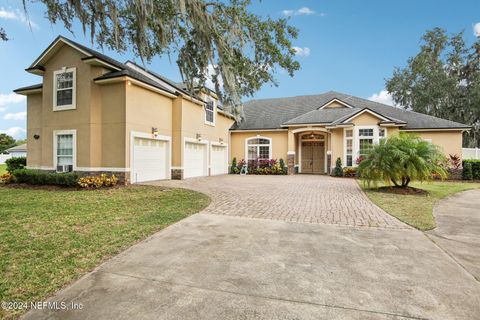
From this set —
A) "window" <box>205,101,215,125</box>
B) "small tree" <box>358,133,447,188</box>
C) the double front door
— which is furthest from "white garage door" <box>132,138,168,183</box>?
the double front door

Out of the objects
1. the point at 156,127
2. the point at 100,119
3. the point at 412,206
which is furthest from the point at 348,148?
the point at 100,119

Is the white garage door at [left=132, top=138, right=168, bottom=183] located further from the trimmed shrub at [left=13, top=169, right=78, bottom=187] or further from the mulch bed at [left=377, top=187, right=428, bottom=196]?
the mulch bed at [left=377, top=187, right=428, bottom=196]

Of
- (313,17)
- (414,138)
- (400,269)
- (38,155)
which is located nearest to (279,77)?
(313,17)

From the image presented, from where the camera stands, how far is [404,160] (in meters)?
9.48

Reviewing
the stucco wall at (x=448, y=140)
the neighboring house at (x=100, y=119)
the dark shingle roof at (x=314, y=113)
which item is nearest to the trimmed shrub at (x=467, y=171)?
the stucco wall at (x=448, y=140)

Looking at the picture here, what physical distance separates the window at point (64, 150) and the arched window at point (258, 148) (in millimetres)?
12020

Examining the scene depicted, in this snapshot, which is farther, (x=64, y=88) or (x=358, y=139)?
(x=358, y=139)

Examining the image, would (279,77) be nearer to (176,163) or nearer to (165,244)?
(165,244)

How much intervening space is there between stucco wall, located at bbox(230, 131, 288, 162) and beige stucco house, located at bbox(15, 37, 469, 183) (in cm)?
8

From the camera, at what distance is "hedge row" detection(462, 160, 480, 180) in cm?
1552

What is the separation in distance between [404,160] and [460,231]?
186 inches

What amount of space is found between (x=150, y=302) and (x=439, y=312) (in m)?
2.83

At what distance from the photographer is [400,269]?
3.40 meters

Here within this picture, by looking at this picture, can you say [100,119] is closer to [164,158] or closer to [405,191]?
[164,158]
